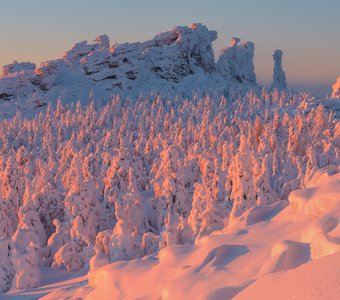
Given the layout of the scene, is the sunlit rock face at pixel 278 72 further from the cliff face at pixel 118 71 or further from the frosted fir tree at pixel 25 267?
the frosted fir tree at pixel 25 267

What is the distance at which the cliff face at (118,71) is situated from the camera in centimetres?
16275

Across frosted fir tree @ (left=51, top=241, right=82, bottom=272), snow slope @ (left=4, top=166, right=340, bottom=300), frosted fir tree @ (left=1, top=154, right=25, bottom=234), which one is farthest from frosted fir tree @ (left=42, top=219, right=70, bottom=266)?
snow slope @ (left=4, top=166, right=340, bottom=300)

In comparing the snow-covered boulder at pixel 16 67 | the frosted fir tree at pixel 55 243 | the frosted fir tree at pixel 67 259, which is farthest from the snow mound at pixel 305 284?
the snow-covered boulder at pixel 16 67

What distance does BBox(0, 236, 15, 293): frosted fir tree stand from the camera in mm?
22109

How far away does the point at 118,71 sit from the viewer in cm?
17688

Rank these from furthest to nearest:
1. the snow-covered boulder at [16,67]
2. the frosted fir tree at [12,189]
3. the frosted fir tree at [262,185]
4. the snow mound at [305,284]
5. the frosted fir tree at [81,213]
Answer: the snow-covered boulder at [16,67] → the frosted fir tree at [12,189] → the frosted fir tree at [81,213] → the frosted fir tree at [262,185] → the snow mound at [305,284]

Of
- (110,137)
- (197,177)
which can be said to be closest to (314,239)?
(197,177)

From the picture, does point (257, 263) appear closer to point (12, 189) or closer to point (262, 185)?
point (262, 185)

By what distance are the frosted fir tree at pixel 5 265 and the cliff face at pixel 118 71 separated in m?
137

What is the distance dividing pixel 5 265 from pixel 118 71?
15951cm

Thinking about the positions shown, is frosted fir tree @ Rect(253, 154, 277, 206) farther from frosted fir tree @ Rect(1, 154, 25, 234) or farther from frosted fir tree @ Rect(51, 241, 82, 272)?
frosted fir tree @ Rect(1, 154, 25, 234)

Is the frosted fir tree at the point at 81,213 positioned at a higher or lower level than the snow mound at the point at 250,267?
lower

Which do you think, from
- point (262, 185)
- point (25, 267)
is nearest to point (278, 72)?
point (262, 185)

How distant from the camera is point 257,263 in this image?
6.91 m
